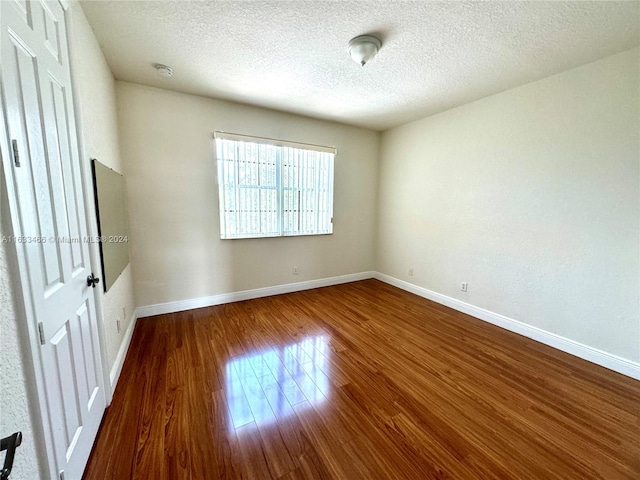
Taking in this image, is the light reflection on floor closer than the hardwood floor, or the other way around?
the hardwood floor

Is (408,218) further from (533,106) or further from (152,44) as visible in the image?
(152,44)

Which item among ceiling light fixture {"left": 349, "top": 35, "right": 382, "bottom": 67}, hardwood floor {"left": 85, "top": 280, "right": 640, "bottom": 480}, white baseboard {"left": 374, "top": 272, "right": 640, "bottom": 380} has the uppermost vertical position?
ceiling light fixture {"left": 349, "top": 35, "right": 382, "bottom": 67}

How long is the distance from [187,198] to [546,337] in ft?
13.7

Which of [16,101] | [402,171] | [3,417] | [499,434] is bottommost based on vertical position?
[499,434]

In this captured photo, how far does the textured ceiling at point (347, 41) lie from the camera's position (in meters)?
1.65

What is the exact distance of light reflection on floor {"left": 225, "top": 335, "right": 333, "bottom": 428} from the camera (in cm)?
169

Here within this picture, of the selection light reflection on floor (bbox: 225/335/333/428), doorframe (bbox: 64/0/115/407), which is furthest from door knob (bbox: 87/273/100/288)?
light reflection on floor (bbox: 225/335/333/428)

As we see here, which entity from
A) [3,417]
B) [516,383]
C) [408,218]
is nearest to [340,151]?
[408,218]

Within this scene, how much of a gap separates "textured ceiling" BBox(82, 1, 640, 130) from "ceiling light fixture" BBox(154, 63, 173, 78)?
0.07 meters

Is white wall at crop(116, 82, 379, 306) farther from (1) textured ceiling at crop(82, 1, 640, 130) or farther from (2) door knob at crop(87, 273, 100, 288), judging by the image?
(2) door knob at crop(87, 273, 100, 288)

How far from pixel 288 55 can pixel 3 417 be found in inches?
101

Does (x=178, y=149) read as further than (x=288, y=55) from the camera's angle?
Yes

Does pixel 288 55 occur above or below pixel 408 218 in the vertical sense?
above

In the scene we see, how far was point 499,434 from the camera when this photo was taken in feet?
5.05
